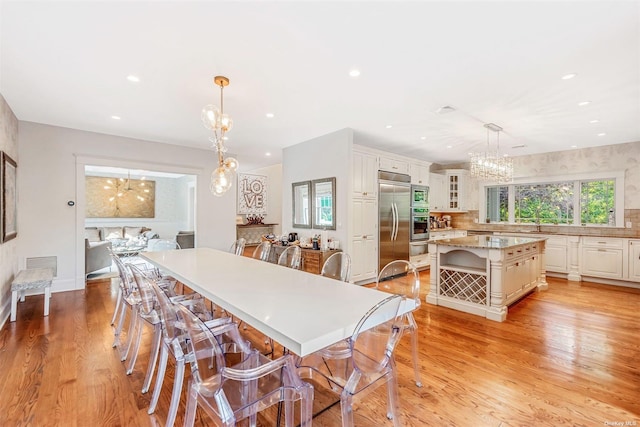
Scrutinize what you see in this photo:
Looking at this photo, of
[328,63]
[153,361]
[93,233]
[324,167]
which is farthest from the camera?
[93,233]

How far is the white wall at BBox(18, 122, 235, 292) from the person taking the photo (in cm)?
434

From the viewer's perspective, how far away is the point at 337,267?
288 centimetres

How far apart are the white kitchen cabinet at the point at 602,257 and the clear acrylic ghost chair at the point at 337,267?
5.47 metres

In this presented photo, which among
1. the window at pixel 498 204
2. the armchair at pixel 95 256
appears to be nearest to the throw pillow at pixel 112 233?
the armchair at pixel 95 256

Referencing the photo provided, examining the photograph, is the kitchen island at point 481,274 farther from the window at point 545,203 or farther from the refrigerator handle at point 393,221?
the window at point 545,203

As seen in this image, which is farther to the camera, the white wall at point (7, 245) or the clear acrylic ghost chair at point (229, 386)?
the white wall at point (7, 245)

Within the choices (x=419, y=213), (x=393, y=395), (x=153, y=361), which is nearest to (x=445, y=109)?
(x=419, y=213)

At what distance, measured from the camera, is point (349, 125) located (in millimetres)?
4371

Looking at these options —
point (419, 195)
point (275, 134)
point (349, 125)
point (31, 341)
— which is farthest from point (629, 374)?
point (31, 341)

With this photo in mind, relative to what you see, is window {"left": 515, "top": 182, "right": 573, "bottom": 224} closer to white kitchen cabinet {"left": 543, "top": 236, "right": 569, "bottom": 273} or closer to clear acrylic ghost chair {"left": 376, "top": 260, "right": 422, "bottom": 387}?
white kitchen cabinet {"left": 543, "top": 236, "right": 569, "bottom": 273}

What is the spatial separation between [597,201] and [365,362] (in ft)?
21.7

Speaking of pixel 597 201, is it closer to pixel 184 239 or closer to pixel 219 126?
pixel 219 126

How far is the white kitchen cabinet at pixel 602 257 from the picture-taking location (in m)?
5.12

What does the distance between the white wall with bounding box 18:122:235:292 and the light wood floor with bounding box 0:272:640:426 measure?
1132 mm
